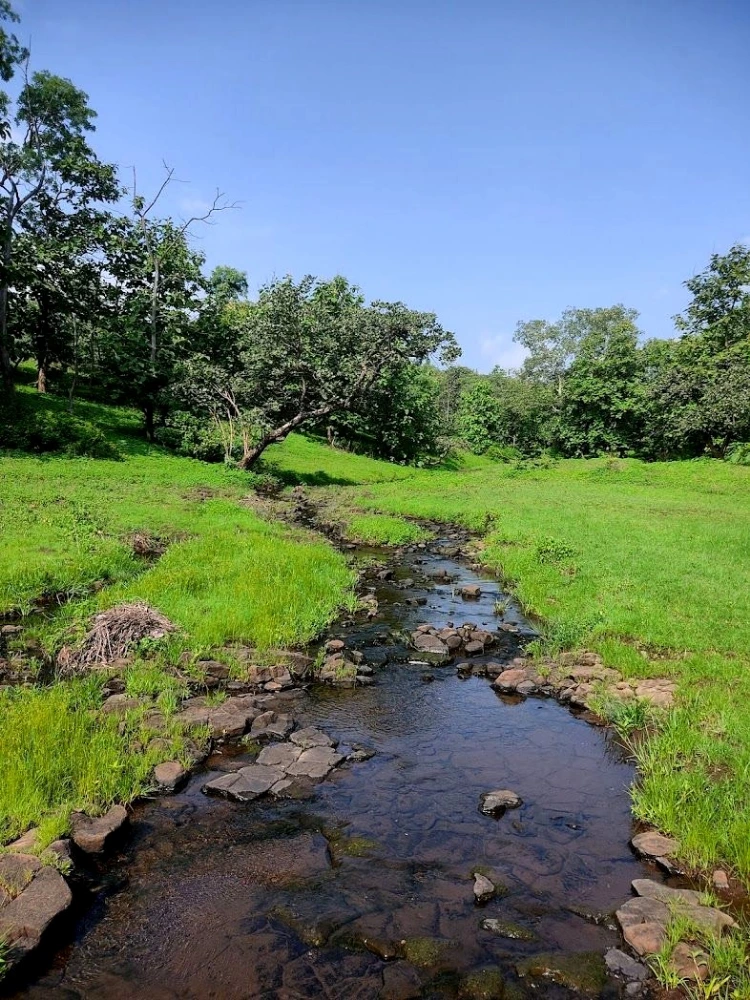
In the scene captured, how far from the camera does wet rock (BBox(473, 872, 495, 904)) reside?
699 centimetres

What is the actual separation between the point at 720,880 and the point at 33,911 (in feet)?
25.0

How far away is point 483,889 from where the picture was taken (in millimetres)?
7055

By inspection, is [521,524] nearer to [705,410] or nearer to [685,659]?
[685,659]

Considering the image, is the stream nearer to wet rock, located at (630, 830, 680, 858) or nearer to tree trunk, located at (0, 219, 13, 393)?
wet rock, located at (630, 830, 680, 858)

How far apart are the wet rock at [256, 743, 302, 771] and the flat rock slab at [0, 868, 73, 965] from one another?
3.49m

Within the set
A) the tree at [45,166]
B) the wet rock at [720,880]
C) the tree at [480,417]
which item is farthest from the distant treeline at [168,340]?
the wet rock at [720,880]

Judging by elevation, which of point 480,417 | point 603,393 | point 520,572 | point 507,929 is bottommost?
point 507,929

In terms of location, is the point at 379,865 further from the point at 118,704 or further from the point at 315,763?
the point at 118,704

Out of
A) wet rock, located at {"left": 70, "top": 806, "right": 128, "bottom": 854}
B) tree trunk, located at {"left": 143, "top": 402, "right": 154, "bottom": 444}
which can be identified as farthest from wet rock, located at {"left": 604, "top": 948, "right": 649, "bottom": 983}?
tree trunk, located at {"left": 143, "top": 402, "right": 154, "bottom": 444}

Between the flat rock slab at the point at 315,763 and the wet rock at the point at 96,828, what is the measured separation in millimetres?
2496

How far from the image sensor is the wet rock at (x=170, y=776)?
29.4 feet

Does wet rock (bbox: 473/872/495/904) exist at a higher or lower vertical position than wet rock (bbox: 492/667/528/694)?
A: lower

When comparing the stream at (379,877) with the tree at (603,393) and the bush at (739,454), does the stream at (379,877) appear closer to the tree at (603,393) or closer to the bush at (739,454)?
the bush at (739,454)

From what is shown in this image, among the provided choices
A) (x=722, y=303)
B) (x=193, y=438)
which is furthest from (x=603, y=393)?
(x=193, y=438)
